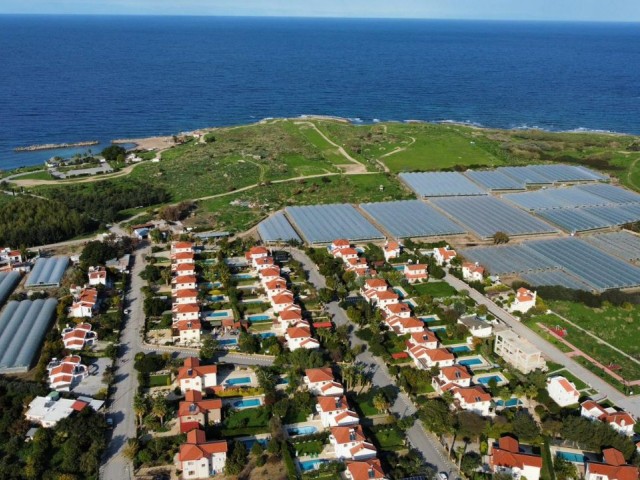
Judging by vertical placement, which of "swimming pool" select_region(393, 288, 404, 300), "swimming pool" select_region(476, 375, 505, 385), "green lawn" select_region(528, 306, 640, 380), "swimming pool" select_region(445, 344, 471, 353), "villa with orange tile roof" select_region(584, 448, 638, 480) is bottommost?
"swimming pool" select_region(445, 344, 471, 353)

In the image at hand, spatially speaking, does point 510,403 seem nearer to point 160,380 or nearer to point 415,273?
point 415,273

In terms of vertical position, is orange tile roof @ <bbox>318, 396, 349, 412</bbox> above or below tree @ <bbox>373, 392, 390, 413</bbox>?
above

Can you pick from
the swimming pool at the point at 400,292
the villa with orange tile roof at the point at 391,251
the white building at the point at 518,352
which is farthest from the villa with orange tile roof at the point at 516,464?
the villa with orange tile roof at the point at 391,251

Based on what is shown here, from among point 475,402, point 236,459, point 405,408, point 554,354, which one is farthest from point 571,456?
point 236,459

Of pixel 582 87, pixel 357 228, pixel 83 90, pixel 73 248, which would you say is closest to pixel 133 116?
pixel 83 90

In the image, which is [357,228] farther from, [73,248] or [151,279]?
[73,248]

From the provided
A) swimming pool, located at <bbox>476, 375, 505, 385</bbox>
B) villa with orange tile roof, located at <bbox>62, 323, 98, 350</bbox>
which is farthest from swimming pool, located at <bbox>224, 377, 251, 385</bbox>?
swimming pool, located at <bbox>476, 375, 505, 385</bbox>

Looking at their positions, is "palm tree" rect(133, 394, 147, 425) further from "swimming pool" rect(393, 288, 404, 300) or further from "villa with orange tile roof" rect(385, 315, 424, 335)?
"swimming pool" rect(393, 288, 404, 300)
